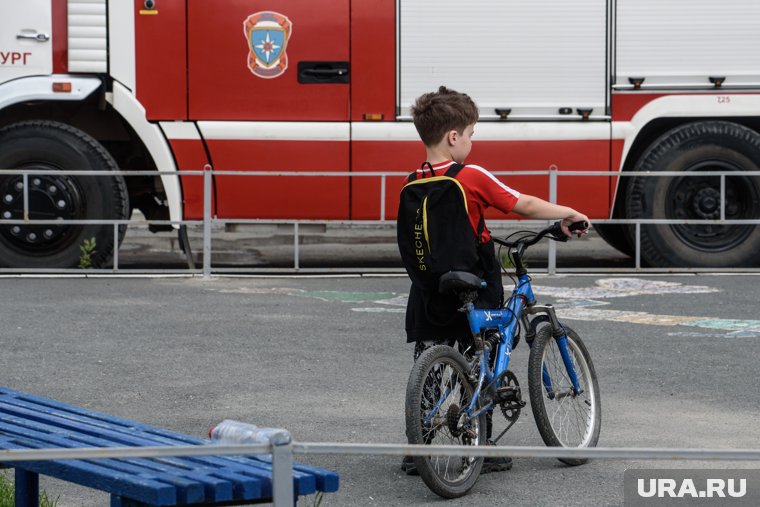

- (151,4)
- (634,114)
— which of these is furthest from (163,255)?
(634,114)

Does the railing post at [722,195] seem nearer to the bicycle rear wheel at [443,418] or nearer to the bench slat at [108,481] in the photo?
the bicycle rear wheel at [443,418]

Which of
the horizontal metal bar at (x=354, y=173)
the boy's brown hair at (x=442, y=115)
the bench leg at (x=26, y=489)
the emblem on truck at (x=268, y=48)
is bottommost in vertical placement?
the bench leg at (x=26, y=489)

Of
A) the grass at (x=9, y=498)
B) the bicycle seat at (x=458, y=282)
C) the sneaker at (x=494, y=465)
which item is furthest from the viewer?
the sneaker at (x=494, y=465)

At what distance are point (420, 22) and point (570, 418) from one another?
744 cm

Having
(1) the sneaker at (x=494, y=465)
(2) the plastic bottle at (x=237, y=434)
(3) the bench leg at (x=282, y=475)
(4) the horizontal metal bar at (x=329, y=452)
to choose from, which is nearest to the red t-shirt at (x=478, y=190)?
(1) the sneaker at (x=494, y=465)

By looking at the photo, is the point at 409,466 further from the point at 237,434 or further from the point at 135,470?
the point at 135,470

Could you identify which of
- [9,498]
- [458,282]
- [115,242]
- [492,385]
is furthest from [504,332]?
[115,242]

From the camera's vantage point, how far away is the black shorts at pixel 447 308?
5848 mm

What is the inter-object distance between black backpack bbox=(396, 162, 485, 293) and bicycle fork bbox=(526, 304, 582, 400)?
49 centimetres

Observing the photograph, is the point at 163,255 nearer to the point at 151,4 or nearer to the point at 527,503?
the point at 151,4

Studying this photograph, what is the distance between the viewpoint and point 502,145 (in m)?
13.1

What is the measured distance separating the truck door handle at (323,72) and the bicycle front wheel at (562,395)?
23.3ft

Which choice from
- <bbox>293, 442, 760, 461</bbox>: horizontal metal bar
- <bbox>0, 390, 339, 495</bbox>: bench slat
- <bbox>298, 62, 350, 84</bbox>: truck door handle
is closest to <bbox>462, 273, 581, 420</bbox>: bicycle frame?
<bbox>0, 390, 339, 495</bbox>: bench slat

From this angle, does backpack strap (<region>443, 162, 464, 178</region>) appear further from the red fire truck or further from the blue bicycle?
the red fire truck
